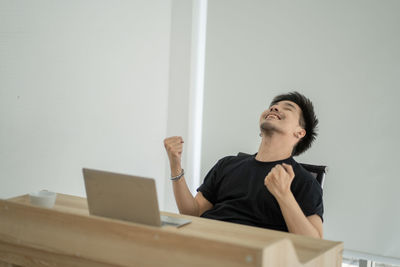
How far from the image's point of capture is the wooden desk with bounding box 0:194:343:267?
1.22m

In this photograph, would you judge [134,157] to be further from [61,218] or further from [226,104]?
[61,218]

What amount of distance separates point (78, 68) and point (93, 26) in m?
0.29

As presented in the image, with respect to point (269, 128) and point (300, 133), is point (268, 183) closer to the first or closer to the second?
point (269, 128)

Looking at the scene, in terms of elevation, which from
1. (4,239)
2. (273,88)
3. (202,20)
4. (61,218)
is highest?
(202,20)

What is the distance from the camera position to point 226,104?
11.6 feet

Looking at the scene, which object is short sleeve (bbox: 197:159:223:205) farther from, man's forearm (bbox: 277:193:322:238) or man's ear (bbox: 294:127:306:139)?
man's forearm (bbox: 277:193:322:238)

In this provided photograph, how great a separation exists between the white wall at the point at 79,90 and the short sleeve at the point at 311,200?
1393 mm

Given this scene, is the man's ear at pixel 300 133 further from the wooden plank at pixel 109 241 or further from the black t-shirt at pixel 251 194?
the wooden plank at pixel 109 241

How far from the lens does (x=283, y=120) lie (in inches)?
88.7

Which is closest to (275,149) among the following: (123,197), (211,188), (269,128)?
(269,128)

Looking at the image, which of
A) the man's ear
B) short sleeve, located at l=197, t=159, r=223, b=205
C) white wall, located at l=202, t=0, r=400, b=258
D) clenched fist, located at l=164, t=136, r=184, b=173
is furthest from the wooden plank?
white wall, located at l=202, t=0, r=400, b=258

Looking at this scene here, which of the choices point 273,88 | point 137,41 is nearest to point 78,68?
point 137,41

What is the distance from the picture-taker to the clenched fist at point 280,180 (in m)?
1.76

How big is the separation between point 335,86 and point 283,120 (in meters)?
1.03
